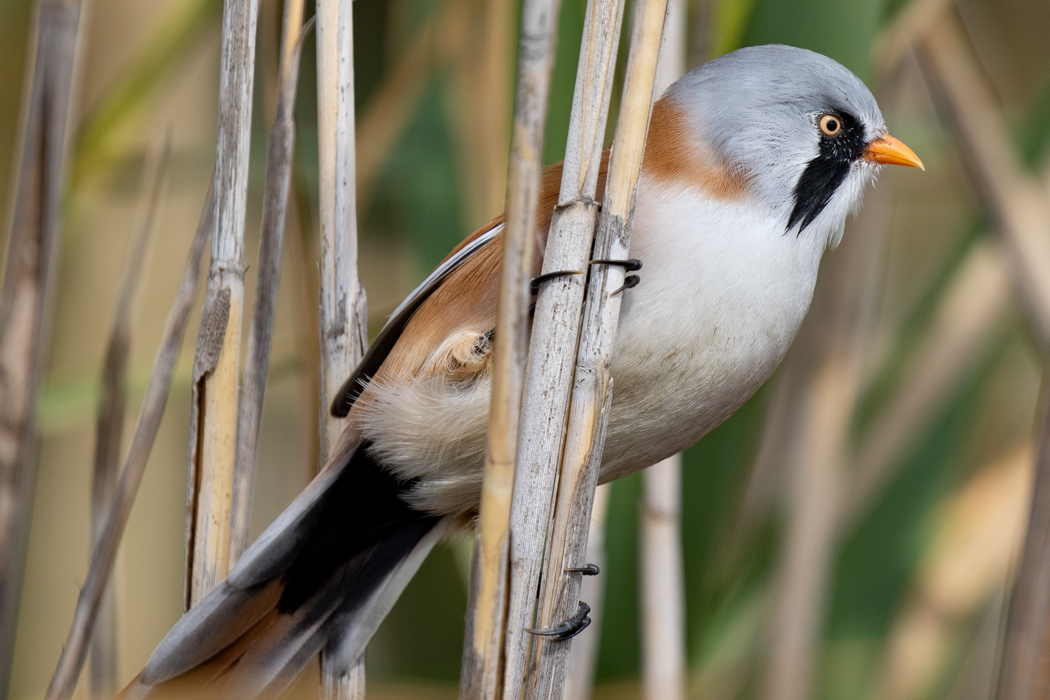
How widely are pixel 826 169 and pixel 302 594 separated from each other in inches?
37.0

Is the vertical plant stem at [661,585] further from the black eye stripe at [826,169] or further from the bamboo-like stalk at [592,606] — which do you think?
the black eye stripe at [826,169]

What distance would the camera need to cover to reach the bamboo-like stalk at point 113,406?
1269 millimetres

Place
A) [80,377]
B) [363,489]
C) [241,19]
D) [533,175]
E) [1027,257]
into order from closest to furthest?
1. [533,175]
2. [241,19]
3. [363,489]
4. [80,377]
5. [1027,257]

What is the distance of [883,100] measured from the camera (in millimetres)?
1764

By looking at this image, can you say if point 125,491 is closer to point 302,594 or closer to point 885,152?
point 302,594

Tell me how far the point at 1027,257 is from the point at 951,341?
8.1 inches

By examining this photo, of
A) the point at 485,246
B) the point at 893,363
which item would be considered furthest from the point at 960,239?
the point at 485,246

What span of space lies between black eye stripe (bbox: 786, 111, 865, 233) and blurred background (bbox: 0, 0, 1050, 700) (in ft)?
0.41

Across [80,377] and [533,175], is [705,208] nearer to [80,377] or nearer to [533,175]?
[533,175]

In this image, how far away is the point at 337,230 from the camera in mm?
1238

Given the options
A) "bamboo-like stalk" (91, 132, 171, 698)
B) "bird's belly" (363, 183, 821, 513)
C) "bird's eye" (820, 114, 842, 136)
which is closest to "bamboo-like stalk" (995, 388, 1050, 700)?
"bird's belly" (363, 183, 821, 513)

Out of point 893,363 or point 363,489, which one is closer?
point 363,489

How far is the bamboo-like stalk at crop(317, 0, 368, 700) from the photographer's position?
3.91ft

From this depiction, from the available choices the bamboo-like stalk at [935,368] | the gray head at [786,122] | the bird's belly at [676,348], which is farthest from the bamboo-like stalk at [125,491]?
the bamboo-like stalk at [935,368]
